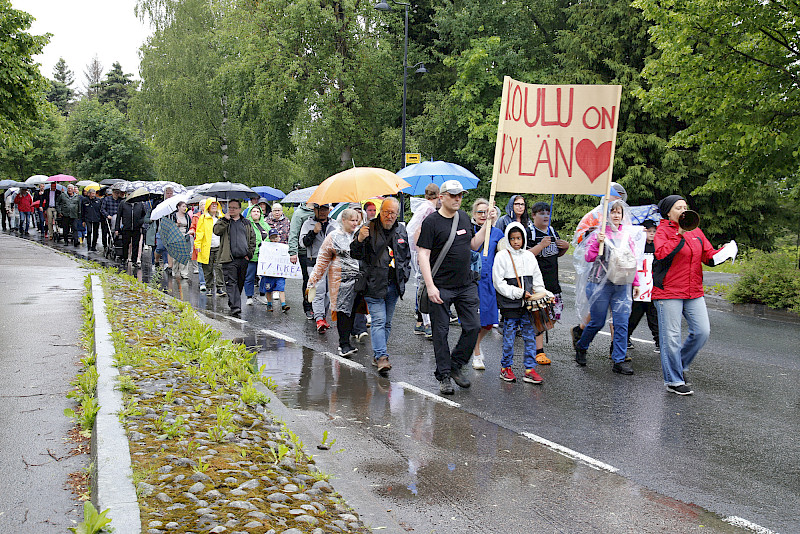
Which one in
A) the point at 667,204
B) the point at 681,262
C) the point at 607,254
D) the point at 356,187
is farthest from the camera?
the point at 356,187

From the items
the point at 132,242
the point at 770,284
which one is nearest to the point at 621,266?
the point at 770,284

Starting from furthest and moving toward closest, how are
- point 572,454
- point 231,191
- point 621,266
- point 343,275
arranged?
point 231,191, point 343,275, point 621,266, point 572,454

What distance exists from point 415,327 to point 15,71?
19.5 m

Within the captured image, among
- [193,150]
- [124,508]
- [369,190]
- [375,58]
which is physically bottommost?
[124,508]

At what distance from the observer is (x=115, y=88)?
95.9 m

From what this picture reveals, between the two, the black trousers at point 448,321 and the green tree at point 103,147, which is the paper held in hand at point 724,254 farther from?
the green tree at point 103,147

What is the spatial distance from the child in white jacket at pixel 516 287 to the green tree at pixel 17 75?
22.0 m

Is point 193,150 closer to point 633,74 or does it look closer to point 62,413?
point 633,74

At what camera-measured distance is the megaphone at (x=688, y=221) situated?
304 inches

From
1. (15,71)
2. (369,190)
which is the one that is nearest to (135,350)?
(369,190)

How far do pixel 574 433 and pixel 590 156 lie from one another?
3.33m

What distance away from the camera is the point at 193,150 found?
48.5 meters

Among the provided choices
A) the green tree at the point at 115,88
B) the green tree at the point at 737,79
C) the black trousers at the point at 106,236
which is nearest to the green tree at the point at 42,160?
the green tree at the point at 115,88

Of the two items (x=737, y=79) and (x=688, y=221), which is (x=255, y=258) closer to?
(x=688, y=221)
